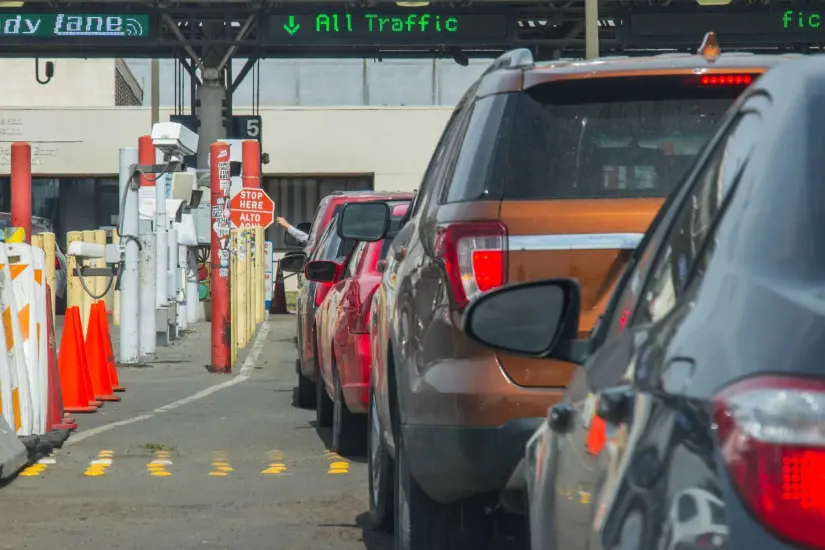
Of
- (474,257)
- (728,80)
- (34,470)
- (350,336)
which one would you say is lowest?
(34,470)

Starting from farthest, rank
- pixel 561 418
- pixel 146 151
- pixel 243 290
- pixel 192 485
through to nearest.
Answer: pixel 243 290
pixel 146 151
pixel 192 485
pixel 561 418

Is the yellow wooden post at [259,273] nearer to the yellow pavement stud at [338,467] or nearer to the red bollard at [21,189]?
the red bollard at [21,189]

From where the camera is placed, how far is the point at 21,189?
46.3 ft

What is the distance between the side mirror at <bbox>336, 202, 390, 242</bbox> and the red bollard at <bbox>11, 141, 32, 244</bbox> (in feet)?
19.4

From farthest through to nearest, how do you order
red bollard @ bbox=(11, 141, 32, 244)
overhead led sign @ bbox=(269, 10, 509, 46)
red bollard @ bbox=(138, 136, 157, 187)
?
overhead led sign @ bbox=(269, 10, 509, 46)
red bollard @ bbox=(138, 136, 157, 187)
red bollard @ bbox=(11, 141, 32, 244)

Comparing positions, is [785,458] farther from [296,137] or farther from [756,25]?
[296,137]

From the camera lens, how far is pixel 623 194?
4988 mm

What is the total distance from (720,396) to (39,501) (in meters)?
6.43

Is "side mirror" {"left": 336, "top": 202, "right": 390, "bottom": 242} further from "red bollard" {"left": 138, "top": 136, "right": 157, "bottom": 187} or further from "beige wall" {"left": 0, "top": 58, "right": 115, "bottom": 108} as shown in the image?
"beige wall" {"left": 0, "top": 58, "right": 115, "bottom": 108}

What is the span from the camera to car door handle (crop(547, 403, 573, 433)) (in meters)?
3.09

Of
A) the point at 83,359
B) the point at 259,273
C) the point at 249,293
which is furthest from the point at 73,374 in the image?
the point at 259,273

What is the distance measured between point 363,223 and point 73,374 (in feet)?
17.5

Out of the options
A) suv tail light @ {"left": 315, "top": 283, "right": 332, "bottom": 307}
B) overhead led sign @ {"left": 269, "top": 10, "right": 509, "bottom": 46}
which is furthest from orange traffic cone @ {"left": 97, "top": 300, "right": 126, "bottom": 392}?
overhead led sign @ {"left": 269, "top": 10, "right": 509, "bottom": 46}

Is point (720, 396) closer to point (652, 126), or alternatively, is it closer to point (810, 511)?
point (810, 511)
